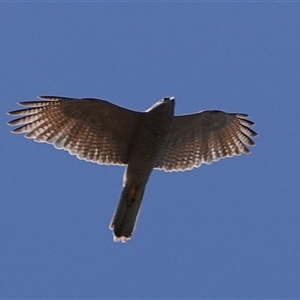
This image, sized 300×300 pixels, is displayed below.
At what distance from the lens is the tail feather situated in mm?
16938

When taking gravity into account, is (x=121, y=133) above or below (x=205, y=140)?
below

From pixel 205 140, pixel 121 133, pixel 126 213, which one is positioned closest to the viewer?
pixel 126 213

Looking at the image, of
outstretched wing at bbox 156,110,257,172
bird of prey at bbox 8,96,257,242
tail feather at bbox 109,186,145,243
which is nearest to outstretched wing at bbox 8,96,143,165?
bird of prey at bbox 8,96,257,242

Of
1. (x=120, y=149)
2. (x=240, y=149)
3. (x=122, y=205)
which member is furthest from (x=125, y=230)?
(x=240, y=149)

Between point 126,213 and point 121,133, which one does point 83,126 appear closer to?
point 121,133

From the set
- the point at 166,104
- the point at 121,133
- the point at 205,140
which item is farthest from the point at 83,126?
the point at 205,140

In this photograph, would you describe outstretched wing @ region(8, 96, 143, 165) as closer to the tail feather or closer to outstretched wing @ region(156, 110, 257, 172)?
the tail feather

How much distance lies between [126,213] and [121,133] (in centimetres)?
145

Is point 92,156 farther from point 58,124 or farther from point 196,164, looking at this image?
point 196,164

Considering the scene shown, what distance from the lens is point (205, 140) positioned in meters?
18.0

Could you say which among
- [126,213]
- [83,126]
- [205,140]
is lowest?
[126,213]

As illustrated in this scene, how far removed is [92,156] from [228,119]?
Answer: 2681 mm

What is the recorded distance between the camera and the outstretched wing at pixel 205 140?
17.6m

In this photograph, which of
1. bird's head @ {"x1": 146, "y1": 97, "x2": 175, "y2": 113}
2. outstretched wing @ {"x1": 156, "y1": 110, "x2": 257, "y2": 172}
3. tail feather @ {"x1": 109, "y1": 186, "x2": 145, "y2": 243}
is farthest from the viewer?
outstretched wing @ {"x1": 156, "y1": 110, "x2": 257, "y2": 172}
